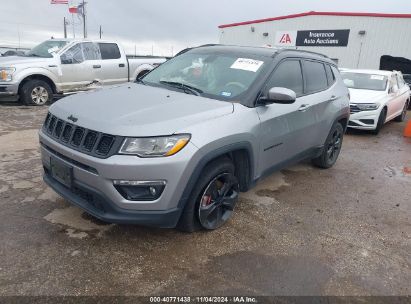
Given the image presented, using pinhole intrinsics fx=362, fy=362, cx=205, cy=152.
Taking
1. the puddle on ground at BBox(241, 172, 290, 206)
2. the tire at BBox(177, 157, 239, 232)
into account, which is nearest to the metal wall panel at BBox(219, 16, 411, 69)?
the puddle on ground at BBox(241, 172, 290, 206)

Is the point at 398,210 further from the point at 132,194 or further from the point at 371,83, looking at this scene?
the point at 371,83

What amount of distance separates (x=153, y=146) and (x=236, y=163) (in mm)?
1106

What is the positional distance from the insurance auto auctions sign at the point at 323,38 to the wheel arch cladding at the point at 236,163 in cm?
2096

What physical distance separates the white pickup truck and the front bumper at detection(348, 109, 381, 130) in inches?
246

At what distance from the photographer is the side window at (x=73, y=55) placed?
959cm

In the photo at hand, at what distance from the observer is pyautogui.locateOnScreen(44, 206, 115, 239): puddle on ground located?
3318 mm

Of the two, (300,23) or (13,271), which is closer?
(13,271)

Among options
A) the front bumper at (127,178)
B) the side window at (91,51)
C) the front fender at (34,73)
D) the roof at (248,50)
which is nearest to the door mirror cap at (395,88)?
→ the roof at (248,50)

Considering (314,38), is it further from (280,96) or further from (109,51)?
(280,96)

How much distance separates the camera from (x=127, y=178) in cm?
271

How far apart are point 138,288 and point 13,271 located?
974 mm

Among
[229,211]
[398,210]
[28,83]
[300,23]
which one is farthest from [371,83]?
[300,23]

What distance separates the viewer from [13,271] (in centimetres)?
274

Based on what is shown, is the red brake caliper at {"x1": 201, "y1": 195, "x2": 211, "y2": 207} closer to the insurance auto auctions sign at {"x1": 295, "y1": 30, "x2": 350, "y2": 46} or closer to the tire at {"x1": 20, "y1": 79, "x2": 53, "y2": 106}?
the tire at {"x1": 20, "y1": 79, "x2": 53, "y2": 106}
